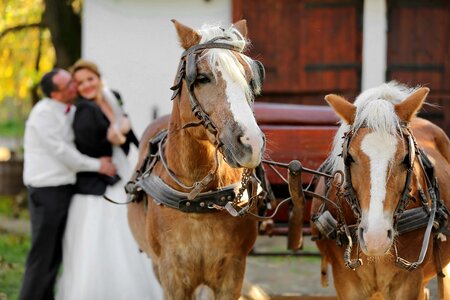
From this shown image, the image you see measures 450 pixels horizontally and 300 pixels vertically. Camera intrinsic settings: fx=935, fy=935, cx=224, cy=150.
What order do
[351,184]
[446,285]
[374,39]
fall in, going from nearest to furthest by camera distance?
[351,184]
[446,285]
[374,39]

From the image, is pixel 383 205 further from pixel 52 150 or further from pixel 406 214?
pixel 52 150

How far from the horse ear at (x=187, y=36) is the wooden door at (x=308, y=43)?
5432 millimetres

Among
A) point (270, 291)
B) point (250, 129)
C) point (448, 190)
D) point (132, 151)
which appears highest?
point (250, 129)

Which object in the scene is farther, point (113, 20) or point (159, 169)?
point (113, 20)

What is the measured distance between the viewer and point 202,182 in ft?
16.0

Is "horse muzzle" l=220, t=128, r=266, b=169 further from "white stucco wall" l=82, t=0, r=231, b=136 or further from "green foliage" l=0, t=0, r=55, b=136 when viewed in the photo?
"green foliage" l=0, t=0, r=55, b=136

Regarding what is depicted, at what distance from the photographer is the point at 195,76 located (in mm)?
4641

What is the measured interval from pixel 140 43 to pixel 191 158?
18.3 feet

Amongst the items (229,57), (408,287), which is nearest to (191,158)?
(229,57)

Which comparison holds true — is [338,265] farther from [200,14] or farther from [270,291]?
[200,14]

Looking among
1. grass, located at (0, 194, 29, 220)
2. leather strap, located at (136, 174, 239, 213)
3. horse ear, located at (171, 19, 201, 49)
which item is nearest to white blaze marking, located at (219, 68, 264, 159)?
horse ear, located at (171, 19, 201, 49)

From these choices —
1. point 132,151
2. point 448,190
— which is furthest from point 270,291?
point 448,190

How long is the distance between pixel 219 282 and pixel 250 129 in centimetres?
107

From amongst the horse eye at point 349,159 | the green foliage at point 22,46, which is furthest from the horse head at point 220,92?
the green foliage at point 22,46
